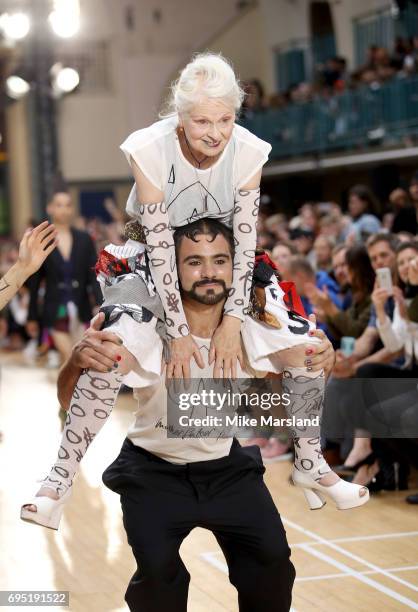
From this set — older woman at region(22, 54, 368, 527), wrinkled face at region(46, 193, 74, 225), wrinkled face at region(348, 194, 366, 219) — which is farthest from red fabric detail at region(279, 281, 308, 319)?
wrinkled face at region(348, 194, 366, 219)

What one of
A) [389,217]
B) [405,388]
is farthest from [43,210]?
[405,388]

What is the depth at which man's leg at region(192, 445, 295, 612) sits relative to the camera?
400 centimetres

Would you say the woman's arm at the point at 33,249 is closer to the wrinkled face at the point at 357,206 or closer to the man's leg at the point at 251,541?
the man's leg at the point at 251,541

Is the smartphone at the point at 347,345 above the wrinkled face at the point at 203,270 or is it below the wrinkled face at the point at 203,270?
below

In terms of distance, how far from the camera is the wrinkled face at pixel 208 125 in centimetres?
391

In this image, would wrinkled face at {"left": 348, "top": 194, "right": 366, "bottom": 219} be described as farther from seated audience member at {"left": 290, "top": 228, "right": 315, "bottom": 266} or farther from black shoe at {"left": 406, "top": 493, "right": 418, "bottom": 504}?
black shoe at {"left": 406, "top": 493, "right": 418, "bottom": 504}

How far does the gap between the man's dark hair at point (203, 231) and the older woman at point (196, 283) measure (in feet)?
0.07

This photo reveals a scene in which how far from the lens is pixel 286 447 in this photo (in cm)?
823

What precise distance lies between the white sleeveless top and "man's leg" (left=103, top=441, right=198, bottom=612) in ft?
2.93

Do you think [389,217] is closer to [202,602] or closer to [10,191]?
[202,602]

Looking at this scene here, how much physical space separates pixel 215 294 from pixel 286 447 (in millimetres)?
4358

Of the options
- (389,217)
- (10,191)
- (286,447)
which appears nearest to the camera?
(286,447)

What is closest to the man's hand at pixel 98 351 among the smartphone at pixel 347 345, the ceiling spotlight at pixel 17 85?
the smartphone at pixel 347 345

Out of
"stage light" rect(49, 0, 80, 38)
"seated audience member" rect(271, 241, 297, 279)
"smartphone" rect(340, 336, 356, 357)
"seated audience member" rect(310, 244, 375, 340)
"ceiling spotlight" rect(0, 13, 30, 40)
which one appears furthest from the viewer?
"ceiling spotlight" rect(0, 13, 30, 40)
